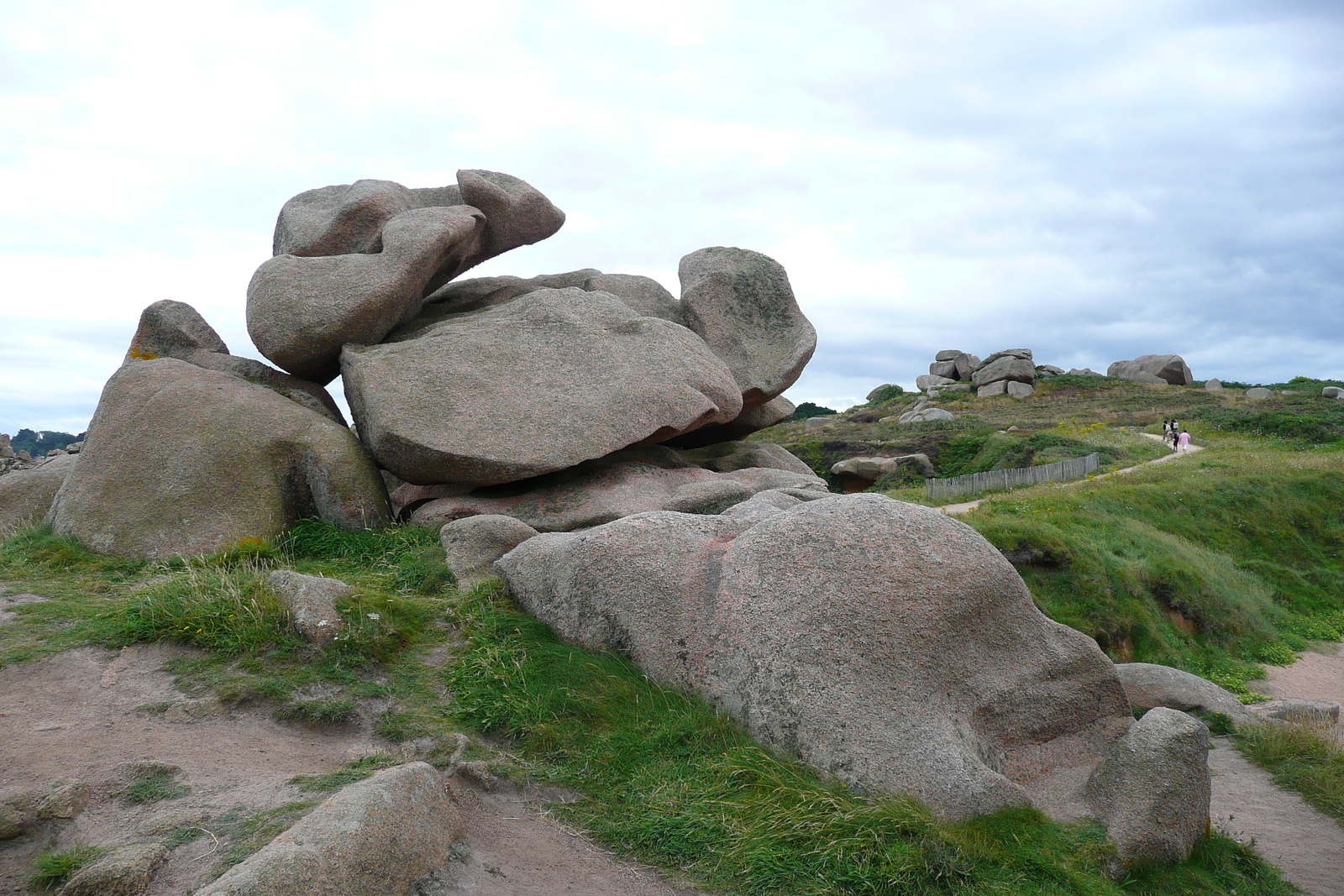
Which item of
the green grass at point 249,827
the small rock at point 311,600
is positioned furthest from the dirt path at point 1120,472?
the green grass at point 249,827

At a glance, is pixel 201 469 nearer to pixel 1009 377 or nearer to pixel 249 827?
pixel 249 827

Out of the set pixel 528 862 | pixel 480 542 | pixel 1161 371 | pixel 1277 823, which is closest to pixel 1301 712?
pixel 1277 823

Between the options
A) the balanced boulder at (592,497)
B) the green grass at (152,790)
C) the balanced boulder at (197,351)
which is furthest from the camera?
the balanced boulder at (197,351)

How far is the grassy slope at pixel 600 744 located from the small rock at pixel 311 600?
12cm

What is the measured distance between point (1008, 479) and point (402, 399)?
1898 cm

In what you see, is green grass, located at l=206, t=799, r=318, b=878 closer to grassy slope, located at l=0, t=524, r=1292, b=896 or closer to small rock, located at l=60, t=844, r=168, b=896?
grassy slope, located at l=0, t=524, r=1292, b=896

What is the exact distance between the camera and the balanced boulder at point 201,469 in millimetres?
10250

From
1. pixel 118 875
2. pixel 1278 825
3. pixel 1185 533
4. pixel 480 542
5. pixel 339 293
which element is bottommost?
pixel 1278 825

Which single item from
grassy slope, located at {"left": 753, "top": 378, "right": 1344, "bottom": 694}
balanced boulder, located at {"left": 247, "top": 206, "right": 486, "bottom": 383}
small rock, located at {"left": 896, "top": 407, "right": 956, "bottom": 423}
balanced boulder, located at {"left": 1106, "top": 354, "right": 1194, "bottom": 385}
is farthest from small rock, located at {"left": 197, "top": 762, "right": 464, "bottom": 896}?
balanced boulder, located at {"left": 1106, "top": 354, "right": 1194, "bottom": 385}

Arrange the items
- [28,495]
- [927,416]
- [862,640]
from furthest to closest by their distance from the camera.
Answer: [927,416], [28,495], [862,640]

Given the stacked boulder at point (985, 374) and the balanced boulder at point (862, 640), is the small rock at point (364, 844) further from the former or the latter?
the stacked boulder at point (985, 374)

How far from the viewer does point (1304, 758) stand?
9.29 metres

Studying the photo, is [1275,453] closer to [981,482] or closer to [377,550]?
[981,482]

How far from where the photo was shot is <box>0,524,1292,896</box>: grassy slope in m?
5.17
